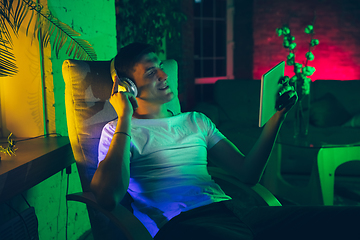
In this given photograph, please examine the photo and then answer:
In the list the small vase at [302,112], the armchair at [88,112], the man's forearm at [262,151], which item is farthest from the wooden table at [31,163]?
the small vase at [302,112]

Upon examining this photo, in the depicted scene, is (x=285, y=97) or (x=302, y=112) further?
(x=302, y=112)

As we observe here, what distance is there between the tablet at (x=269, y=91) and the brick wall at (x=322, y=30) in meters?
4.62

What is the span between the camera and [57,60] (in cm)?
180

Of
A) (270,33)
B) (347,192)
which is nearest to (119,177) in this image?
(347,192)

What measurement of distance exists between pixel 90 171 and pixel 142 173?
26 centimetres

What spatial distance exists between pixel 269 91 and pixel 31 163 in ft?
3.07

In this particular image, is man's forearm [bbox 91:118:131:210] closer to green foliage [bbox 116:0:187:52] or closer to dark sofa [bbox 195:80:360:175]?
dark sofa [bbox 195:80:360:175]

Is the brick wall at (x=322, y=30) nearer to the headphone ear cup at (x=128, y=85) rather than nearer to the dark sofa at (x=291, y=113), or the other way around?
the dark sofa at (x=291, y=113)

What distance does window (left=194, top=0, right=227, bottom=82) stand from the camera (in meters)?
5.63

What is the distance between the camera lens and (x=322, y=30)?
5.63 m

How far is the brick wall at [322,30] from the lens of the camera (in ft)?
18.2

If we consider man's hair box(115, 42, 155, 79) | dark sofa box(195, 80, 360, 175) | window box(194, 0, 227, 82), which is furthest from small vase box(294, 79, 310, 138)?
window box(194, 0, 227, 82)

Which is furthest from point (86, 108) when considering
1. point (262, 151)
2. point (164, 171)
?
point (262, 151)

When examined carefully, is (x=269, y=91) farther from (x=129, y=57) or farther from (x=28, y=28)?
(x=28, y=28)
